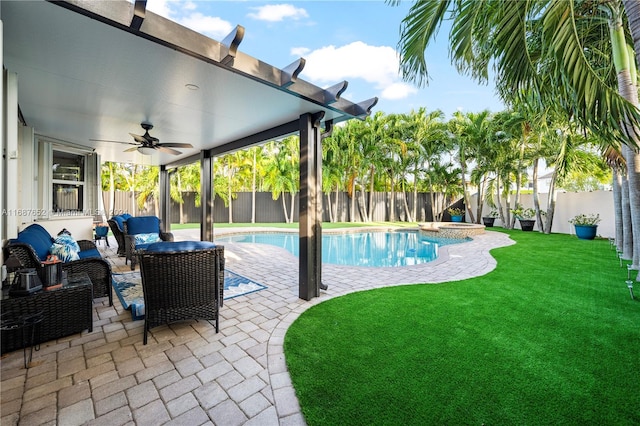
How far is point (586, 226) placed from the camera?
9.78 metres

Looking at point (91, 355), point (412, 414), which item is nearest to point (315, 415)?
point (412, 414)

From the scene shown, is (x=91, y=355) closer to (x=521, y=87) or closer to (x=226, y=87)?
(x=226, y=87)

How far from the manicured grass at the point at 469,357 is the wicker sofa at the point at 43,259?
273cm

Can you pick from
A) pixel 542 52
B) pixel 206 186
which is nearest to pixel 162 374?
pixel 542 52

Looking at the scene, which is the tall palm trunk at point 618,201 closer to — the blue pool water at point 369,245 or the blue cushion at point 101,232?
the blue pool water at point 369,245

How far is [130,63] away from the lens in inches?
108

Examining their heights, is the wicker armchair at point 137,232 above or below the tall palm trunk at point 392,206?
below

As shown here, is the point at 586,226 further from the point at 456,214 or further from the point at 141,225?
the point at 141,225

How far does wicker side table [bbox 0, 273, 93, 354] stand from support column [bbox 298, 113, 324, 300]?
7.98 ft

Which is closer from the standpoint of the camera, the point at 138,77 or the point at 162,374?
the point at 162,374

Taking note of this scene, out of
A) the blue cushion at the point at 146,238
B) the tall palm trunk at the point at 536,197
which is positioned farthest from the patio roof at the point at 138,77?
the tall palm trunk at the point at 536,197

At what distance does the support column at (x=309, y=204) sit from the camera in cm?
393

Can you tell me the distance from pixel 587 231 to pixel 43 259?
1422cm

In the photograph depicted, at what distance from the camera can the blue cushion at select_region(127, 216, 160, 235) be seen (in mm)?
6051
